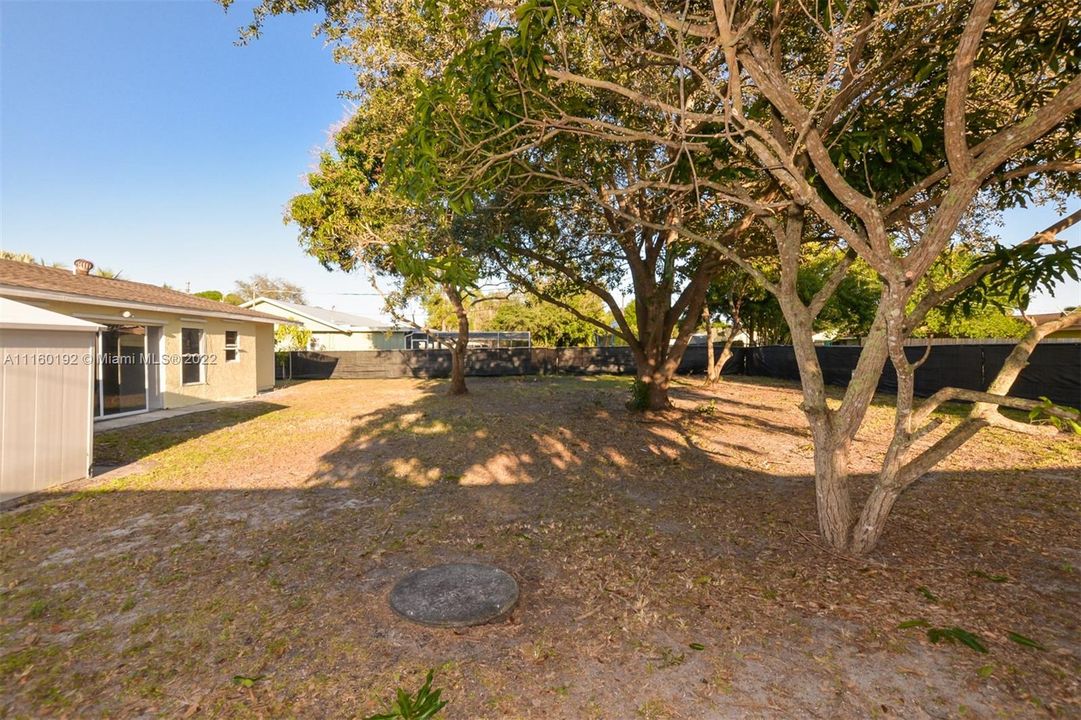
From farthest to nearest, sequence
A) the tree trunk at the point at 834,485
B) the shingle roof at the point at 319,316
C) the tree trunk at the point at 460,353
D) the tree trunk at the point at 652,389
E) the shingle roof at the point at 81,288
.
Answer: the shingle roof at the point at 319,316, the tree trunk at the point at 460,353, the tree trunk at the point at 652,389, the shingle roof at the point at 81,288, the tree trunk at the point at 834,485

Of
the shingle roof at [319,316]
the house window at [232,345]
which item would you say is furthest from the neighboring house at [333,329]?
the house window at [232,345]

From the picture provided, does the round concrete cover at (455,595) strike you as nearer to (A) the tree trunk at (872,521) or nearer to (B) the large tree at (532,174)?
(A) the tree trunk at (872,521)

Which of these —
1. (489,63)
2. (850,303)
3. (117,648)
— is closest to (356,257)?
(489,63)

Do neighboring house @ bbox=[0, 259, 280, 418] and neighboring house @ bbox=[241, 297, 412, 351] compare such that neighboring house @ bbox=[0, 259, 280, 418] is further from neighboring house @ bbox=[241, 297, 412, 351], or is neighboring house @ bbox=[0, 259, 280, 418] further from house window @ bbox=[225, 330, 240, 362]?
neighboring house @ bbox=[241, 297, 412, 351]

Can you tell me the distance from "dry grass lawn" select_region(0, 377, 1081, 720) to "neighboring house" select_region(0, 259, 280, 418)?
179 inches

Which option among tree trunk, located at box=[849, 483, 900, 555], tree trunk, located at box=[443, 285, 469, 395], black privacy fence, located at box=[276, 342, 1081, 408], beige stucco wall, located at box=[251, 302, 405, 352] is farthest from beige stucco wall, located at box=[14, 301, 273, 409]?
tree trunk, located at box=[849, 483, 900, 555]

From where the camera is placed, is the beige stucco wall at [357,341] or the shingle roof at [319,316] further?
the beige stucco wall at [357,341]

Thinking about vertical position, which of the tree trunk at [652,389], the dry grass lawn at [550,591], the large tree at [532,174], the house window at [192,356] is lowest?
the dry grass lawn at [550,591]

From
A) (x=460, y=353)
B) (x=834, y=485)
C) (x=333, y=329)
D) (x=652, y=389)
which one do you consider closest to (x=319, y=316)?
(x=333, y=329)

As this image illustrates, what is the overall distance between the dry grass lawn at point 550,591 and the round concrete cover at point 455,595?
0.29 feet

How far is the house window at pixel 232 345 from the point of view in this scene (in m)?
13.4

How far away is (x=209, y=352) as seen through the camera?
12602 mm

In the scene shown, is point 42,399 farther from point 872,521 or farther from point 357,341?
point 357,341

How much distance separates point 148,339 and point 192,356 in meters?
1.26
